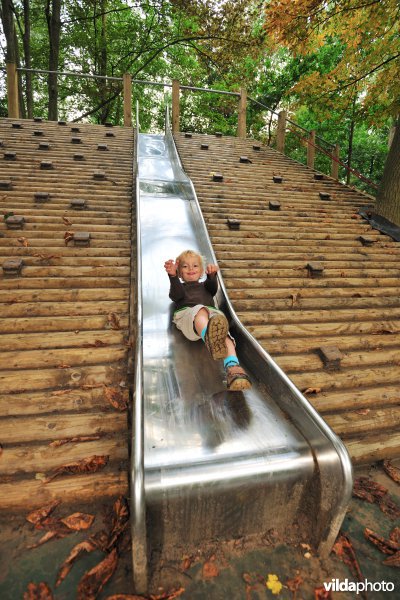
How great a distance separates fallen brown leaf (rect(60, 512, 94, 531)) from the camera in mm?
1836

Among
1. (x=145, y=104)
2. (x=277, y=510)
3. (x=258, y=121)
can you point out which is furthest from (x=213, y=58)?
(x=277, y=510)

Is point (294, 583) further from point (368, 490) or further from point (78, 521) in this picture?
point (78, 521)

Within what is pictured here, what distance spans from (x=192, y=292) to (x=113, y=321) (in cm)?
85

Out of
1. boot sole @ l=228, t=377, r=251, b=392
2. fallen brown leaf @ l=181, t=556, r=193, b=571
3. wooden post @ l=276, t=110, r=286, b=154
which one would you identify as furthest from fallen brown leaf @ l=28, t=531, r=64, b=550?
wooden post @ l=276, t=110, r=286, b=154

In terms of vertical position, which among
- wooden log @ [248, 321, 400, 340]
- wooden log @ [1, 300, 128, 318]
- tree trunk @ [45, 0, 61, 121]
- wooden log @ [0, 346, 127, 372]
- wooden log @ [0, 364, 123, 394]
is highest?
tree trunk @ [45, 0, 61, 121]

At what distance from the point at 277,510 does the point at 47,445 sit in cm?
151

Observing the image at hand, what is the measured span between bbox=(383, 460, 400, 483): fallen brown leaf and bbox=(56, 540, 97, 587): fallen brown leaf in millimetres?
1921

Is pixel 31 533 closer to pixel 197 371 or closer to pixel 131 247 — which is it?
pixel 197 371

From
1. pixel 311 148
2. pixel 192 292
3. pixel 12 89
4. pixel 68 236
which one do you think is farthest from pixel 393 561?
pixel 12 89

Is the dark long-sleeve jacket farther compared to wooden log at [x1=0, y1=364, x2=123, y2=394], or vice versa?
the dark long-sleeve jacket

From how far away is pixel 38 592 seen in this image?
154 centimetres

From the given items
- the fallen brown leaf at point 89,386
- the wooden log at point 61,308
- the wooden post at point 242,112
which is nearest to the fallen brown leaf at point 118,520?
the fallen brown leaf at point 89,386

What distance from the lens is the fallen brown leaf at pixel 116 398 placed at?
100 inches

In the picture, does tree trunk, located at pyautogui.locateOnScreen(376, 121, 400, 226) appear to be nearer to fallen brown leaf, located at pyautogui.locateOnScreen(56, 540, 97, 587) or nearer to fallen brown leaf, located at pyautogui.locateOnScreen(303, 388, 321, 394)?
fallen brown leaf, located at pyautogui.locateOnScreen(303, 388, 321, 394)
